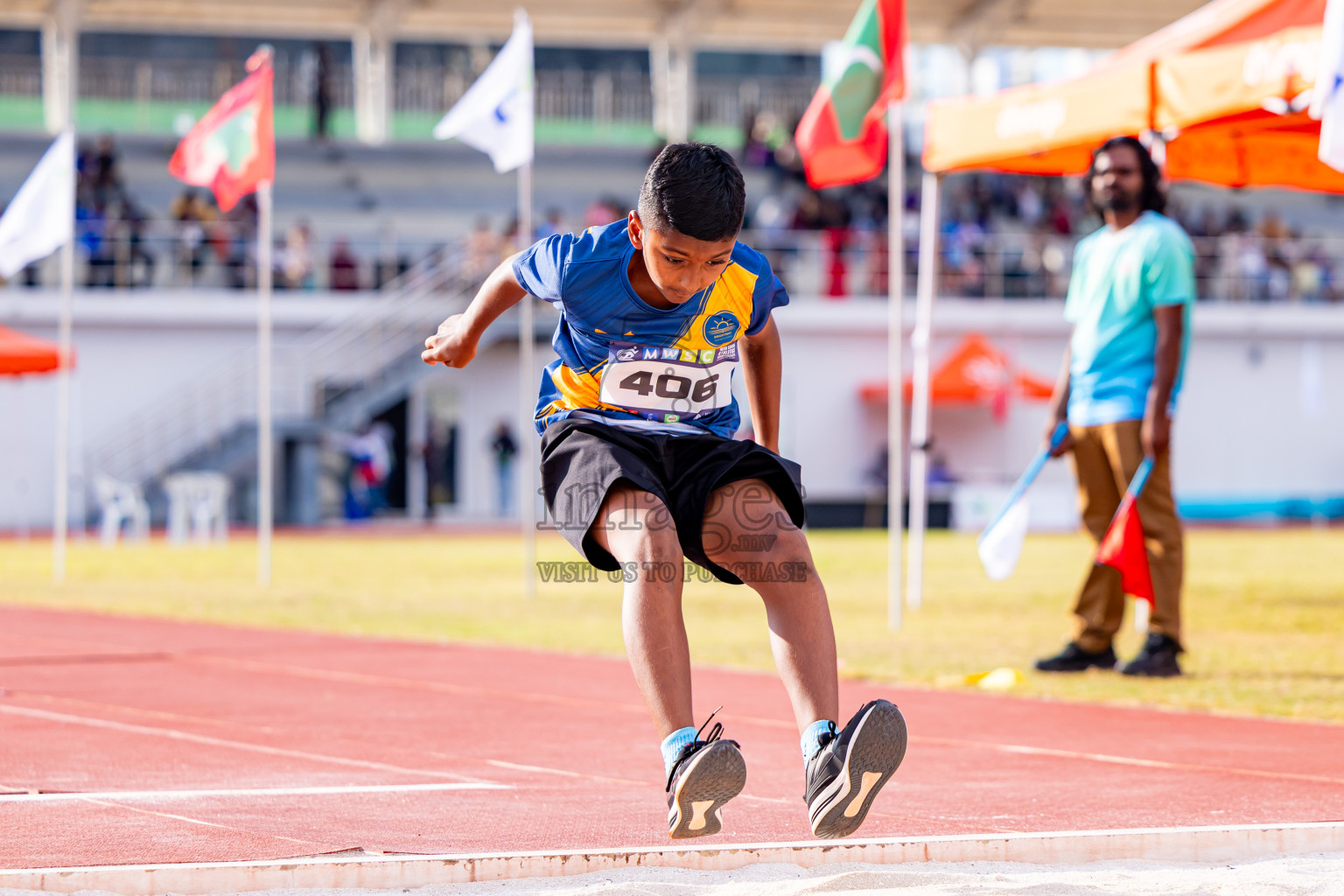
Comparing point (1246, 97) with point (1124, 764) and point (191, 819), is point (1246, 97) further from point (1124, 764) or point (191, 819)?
point (191, 819)

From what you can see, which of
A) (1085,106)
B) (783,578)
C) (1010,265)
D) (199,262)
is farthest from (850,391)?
(783,578)

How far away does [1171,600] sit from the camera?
7.54m

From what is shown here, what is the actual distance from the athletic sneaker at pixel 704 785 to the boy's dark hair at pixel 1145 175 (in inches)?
192

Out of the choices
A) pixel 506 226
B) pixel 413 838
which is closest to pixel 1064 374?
pixel 413 838

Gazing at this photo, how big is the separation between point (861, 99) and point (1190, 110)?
2.19m

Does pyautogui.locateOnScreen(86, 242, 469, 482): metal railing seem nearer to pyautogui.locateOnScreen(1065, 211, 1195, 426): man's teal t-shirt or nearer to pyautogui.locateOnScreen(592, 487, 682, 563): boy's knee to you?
pyautogui.locateOnScreen(1065, 211, 1195, 426): man's teal t-shirt

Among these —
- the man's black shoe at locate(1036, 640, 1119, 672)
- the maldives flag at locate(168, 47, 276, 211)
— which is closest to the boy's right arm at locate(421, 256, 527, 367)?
the man's black shoe at locate(1036, 640, 1119, 672)

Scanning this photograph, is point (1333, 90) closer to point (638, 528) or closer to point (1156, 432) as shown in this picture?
point (1156, 432)

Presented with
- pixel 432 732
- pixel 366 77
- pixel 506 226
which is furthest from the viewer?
pixel 366 77

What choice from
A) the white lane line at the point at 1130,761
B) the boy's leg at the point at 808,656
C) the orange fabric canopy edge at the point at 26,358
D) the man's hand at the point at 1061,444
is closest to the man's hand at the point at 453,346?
the boy's leg at the point at 808,656

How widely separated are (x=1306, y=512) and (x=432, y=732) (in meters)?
28.7

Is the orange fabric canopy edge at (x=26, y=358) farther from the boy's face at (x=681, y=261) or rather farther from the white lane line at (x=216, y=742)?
the boy's face at (x=681, y=261)

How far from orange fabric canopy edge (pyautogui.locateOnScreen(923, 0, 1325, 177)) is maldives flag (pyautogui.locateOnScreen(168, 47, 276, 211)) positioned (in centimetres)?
644

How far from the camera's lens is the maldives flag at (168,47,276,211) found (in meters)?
14.0
